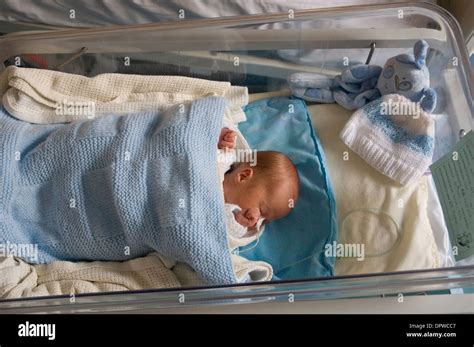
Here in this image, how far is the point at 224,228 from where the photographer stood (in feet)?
2.98

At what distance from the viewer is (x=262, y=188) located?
40.2 inches

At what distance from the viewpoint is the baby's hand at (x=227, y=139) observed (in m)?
1.08

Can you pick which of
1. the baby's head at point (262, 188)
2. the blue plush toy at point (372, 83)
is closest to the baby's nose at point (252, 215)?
the baby's head at point (262, 188)

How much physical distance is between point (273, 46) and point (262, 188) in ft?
1.23

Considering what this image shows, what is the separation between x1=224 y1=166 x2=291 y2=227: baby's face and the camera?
3.31ft

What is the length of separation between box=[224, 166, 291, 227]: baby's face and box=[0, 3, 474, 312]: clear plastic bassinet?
0.33 meters

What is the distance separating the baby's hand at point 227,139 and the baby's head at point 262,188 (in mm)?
51

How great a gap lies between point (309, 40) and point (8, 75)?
0.70 m

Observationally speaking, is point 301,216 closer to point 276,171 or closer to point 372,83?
point 276,171

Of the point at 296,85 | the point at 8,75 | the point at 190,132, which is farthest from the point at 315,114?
the point at 8,75
